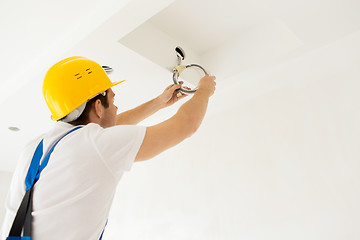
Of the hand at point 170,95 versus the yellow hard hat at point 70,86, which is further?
the hand at point 170,95

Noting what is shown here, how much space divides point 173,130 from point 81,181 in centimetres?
29

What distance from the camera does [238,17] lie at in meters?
2.10

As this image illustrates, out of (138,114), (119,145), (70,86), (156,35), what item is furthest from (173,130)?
(156,35)

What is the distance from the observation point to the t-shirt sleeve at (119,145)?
82cm

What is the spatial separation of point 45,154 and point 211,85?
24.2 inches

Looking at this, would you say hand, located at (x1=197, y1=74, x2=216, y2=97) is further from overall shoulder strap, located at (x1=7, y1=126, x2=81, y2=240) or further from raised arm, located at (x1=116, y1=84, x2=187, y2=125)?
overall shoulder strap, located at (x1=7, y1=126, x2=81, y2=240)

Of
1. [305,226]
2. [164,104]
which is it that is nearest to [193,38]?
[164,104]

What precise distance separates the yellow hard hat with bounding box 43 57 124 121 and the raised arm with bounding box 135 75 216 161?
312mm

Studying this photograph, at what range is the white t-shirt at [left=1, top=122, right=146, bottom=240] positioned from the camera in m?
0.78

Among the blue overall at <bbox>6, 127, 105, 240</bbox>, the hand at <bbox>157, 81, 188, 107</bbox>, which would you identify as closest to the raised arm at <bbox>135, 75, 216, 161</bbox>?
the blue overall at <bbox>6, 127, 105, 240</bbox>

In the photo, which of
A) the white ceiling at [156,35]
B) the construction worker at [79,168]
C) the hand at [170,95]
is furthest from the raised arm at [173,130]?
the white ceiling at [156,35]

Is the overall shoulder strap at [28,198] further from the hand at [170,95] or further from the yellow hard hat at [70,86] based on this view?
the hand at [170,95]

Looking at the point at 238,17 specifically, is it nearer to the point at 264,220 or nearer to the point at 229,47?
the point at 229,47

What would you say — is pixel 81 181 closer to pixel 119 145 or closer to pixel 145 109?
pixel 119 145
